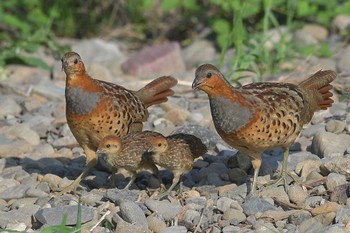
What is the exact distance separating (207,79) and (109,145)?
1002mm

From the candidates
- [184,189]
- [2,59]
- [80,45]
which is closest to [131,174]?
[184,189]

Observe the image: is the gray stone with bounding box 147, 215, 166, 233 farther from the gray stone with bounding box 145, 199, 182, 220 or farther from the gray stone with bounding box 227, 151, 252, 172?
the gray stone with bounding box 227, 151, 252, 172

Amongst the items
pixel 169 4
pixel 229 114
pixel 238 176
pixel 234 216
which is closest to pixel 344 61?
pixel 169 4

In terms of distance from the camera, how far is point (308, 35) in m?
11.9

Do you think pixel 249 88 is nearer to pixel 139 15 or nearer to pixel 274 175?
pixel 274 175

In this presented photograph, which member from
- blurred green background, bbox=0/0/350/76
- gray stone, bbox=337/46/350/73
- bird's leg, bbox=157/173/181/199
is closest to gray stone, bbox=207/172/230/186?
bird's leg, bbox=157/173/181/199

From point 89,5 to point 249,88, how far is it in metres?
7.06

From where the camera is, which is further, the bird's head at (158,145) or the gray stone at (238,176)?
the gray stone at (238,176)

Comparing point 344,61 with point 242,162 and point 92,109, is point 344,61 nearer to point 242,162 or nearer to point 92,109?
point 242,162

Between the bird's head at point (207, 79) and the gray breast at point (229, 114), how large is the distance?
10 cm

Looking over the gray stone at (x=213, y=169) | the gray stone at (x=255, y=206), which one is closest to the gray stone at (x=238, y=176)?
the gray stone at (x=213, y=169)

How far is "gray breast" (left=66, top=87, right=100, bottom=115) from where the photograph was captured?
23.2 feet

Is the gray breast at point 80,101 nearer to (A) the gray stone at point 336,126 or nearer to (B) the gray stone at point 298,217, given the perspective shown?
(B) the gray stone at point 298,217

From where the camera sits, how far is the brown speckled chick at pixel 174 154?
7.05 metres
